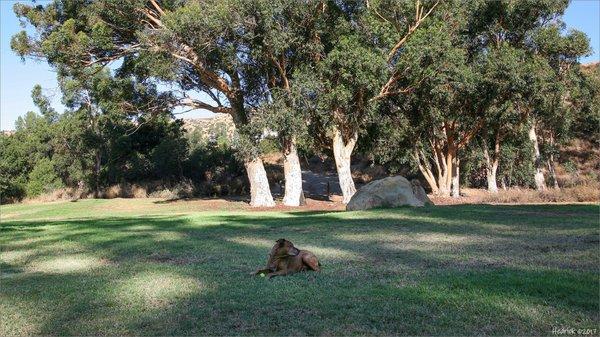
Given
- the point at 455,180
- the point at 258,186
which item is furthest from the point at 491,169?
the point at 258,186

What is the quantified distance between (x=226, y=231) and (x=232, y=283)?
23.5 feet

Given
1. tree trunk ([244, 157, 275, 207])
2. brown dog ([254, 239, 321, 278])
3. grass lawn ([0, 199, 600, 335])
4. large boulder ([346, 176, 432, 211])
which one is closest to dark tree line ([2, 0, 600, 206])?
tree trunk ([244, 157, 275, 207])

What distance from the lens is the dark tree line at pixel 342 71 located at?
82.3 feet

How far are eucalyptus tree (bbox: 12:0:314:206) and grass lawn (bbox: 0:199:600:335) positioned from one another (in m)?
13.7

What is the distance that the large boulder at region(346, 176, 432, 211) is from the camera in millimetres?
21219

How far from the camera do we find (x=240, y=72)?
27.9 m

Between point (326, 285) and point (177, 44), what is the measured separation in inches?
802

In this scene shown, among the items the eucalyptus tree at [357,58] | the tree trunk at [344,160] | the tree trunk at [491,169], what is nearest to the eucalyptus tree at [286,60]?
the eucalyptus tree at [357,58]

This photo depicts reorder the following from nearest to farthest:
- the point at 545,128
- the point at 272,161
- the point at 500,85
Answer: the point at 500,85 < the point at 545,128 < the point at 272,161

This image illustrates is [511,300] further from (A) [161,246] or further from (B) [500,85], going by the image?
(B) [500,85]

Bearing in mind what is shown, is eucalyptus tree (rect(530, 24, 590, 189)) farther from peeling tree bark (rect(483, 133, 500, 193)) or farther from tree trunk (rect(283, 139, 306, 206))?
tree trunk (rect(283, 139, 306, 206))

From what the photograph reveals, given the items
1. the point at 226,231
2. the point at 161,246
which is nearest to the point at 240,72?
the point at 226,231

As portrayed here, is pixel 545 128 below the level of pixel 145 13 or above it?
below

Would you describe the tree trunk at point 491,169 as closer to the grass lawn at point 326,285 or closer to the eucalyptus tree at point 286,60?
the eucalyptus tree at point 286,60
